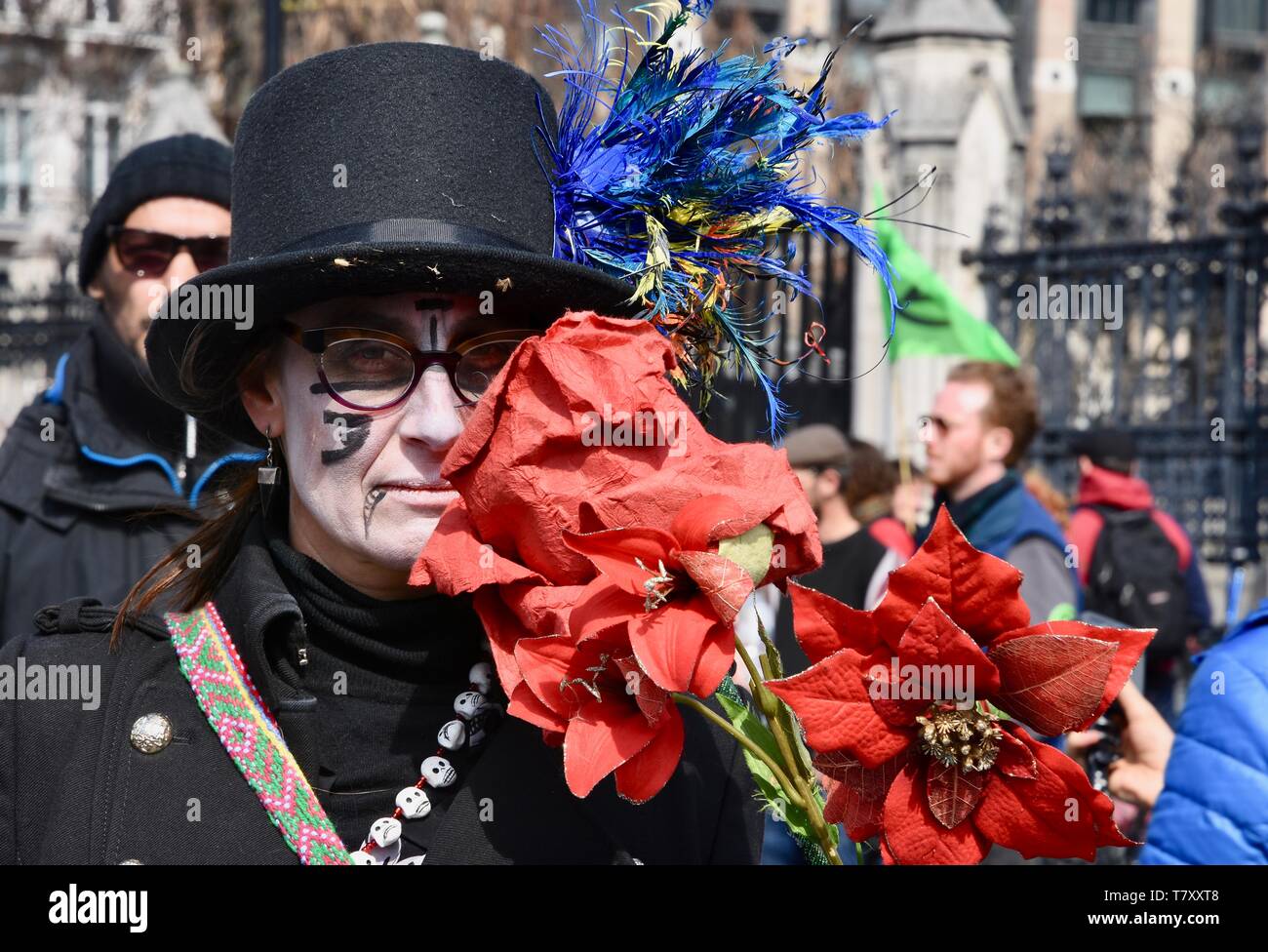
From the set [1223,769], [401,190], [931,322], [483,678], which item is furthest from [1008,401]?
[401,190]

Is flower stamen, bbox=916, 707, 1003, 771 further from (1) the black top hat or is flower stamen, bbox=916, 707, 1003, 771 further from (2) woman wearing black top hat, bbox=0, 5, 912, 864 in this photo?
(1) the black top hat

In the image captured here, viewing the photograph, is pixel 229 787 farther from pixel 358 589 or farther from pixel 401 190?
pixel 401 190

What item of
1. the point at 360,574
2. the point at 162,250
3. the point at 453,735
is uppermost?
the point at 162,250

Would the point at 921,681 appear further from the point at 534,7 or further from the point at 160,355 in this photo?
the point at 534,7

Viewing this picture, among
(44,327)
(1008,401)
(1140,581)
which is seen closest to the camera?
(1008,401)

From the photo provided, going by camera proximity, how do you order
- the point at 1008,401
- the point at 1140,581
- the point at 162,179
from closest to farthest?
the point at 162,179
the point at 1008,401
the point at 1140,581

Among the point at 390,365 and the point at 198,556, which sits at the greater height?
Result: the point at 390,365

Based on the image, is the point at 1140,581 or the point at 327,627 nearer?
the point at 327,627

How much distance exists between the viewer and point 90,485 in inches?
151

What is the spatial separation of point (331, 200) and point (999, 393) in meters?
3.70

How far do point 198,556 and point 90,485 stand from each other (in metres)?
1.66

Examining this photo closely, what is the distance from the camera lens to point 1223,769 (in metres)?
2.08

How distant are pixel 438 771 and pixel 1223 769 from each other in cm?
108
